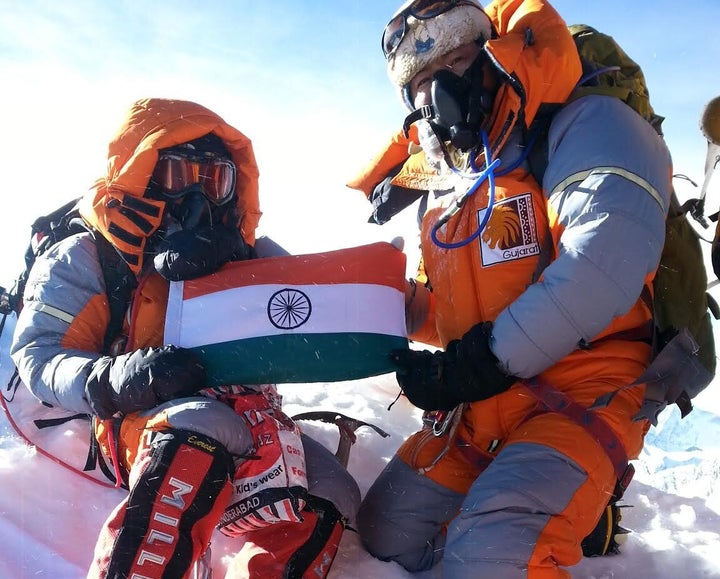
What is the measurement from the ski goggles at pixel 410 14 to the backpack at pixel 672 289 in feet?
1.74

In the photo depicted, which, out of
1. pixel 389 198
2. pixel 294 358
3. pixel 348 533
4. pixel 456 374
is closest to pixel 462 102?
pixel 389 198

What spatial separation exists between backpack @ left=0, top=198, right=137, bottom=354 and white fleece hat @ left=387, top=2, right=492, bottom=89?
1.31 meters

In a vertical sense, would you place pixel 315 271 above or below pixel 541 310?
above

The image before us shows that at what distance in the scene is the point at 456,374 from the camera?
2.07 metres

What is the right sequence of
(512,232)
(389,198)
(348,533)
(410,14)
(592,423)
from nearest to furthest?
(592,423) → (512,232) → (410,14) → (348,533) → (389,198)

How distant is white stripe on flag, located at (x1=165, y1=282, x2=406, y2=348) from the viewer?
2.21m

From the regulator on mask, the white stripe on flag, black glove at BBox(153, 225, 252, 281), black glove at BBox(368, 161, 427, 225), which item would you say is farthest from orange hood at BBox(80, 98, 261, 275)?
the regulator on mask

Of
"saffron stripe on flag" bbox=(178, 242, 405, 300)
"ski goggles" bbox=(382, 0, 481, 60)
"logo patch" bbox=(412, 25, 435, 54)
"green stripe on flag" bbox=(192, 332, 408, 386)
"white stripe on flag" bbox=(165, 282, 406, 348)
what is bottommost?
"green stripe on flag" bbox=(192, 332, 408, 386)

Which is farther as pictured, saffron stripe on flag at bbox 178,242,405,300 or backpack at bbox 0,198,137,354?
backpack at bbox 0,198,137,354

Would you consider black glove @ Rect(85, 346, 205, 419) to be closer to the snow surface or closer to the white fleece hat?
the snow surface

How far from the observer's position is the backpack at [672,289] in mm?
2059

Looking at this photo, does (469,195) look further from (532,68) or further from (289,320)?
(289,320)

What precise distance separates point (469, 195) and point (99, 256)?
4.62 feet

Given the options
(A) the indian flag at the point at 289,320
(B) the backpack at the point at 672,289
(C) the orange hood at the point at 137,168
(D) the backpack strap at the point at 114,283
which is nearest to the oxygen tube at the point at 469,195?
(B) the backpack at the point at 672,289
